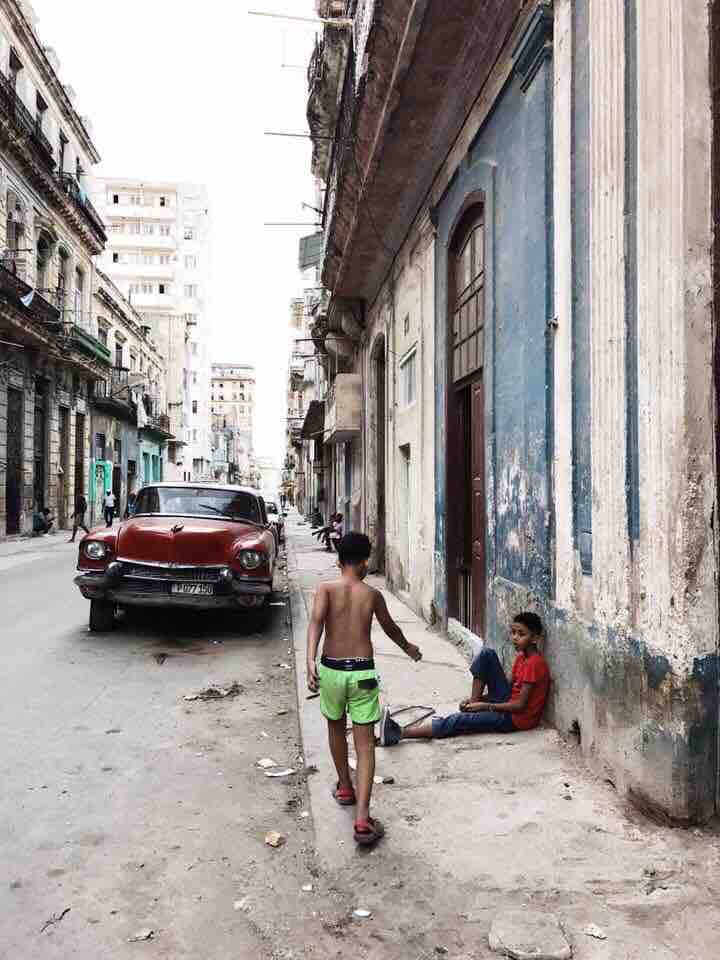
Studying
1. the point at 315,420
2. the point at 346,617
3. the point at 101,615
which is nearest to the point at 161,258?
the point at 315,420

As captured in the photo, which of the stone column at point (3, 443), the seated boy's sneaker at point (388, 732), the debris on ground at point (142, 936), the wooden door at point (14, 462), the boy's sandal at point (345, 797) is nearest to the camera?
the debris on ground at point (142, 936)

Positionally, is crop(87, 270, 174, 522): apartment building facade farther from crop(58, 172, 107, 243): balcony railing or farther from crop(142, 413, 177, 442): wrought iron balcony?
crop(58, 172, 107, 243): balcony railing

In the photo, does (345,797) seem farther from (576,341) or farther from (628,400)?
(576,341)

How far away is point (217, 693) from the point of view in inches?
227

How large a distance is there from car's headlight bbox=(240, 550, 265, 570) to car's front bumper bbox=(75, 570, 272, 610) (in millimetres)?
144

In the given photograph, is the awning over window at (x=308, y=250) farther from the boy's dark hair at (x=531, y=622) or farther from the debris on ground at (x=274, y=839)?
the debris on ground at (x=274, y=839)

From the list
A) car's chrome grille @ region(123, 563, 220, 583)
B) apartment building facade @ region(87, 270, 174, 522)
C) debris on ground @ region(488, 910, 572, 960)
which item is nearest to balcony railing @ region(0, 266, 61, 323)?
apartment building facade @ region(87, 270, 174, 522)

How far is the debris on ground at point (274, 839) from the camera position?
10.8 ft

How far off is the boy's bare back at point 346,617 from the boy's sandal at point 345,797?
74cm

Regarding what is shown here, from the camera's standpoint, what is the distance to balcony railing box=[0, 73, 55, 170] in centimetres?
2136

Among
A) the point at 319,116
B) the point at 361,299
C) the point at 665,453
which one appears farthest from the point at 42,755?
the point at 319,116

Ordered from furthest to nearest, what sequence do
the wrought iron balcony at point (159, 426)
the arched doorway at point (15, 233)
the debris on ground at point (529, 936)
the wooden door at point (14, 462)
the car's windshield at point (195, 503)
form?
the wrought iron balcony at point (159, 426)
the arched doorway at point (15, 233)
the wooden door at point (14, 462)
the car's windshield at point (195, 503)
the debris on ground at point (529, 936)

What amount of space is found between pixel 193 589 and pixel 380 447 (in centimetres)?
604

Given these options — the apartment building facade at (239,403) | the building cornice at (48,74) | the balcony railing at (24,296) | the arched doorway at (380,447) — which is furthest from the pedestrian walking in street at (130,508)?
the apartment building facade at (239,403)
